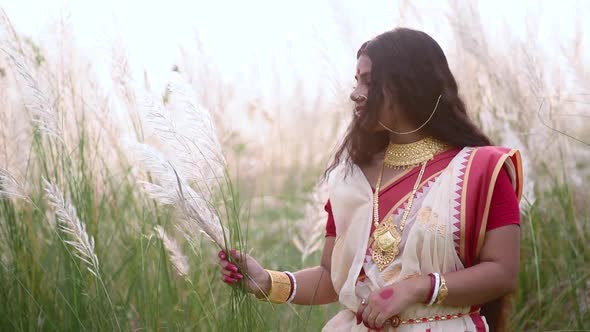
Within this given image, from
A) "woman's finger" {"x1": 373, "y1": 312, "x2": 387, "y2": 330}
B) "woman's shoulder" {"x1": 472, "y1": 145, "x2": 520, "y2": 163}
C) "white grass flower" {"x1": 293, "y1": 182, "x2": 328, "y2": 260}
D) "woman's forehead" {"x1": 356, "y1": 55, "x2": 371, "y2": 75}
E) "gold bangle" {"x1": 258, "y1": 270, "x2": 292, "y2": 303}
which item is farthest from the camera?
"white grass flower" {"x1": 293, "y1": 182, "x2": 328, "y2": 260}

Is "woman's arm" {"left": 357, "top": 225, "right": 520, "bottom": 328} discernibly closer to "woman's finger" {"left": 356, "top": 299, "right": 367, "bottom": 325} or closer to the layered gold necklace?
"woman's finger" {"left": 356, "top": 299, "right": 367, "bottom": 325}

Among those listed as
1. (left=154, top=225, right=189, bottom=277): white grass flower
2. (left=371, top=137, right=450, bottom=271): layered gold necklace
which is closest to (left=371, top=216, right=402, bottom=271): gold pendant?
(left=371, top=137, right=450, bottom=271): layered gold necklace

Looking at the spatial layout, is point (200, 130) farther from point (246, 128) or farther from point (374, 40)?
point (246, 128)

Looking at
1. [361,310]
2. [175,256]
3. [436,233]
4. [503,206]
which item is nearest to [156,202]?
[175,256]

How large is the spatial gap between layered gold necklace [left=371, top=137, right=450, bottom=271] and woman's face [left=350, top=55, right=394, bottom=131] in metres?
0.09

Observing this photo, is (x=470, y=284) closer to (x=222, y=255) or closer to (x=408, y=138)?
(x=408, y=138)

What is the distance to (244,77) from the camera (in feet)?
15.8

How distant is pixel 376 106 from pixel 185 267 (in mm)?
743

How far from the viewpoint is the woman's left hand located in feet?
7.14

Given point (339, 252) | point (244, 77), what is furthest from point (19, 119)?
point (244, 77)

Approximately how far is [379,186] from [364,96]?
10.1 inches

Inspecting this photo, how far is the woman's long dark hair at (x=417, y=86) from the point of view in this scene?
237cm

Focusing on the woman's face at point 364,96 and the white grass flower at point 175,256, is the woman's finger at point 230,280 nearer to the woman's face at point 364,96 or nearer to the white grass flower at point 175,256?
the white grass flower at point 175,256

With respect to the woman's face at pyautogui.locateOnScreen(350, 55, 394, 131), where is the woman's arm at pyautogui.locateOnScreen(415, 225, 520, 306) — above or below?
below
